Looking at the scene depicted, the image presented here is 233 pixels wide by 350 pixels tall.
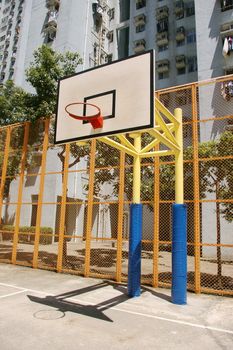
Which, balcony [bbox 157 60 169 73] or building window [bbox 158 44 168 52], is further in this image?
building window [bbox 158 44 168 52]

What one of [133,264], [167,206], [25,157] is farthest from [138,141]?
[167,206]

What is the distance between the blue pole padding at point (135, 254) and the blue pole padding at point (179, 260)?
1191 millimetres

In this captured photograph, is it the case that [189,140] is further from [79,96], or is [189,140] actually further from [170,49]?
[170,49]

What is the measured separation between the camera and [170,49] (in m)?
32.5

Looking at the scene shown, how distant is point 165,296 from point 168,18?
31.6 m

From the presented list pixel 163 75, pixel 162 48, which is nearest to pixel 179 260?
pixel 163 75

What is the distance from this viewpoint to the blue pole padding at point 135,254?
378 inches

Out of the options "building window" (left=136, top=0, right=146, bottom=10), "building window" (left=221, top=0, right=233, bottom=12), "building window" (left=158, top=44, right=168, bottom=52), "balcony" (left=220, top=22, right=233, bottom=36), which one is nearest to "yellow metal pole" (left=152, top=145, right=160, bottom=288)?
"balcony" (left=220, top=22, right=233, bottom=36)

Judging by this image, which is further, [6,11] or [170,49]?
[6,11]

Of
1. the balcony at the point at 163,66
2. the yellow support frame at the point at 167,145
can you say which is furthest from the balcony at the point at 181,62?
the yellow support frame at the point at 167,145

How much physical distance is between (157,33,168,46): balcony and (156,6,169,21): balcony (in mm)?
1942

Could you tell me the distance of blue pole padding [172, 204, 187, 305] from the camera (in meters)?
8.89

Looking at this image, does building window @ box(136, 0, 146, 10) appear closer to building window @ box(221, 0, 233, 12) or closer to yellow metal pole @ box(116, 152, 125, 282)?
building window @ box(221, 0, 233, 12)

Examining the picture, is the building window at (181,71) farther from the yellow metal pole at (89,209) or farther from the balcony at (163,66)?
the yellow metal pole at (89,209)
